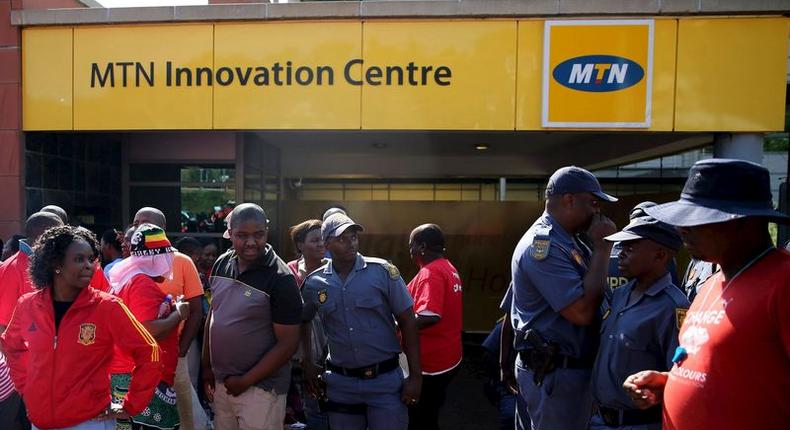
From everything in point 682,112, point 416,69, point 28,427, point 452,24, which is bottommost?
point 28,427

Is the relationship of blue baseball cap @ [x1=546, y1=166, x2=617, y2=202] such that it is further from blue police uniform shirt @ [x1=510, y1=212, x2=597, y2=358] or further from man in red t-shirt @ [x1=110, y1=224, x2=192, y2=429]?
man in red t-shirt @ [x1=110, y1=224, x2=192, y2=429]

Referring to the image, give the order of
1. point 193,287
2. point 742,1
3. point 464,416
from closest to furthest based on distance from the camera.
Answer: point 193,287
point 464,416
point 742,1

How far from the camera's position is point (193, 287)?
12.6 ft

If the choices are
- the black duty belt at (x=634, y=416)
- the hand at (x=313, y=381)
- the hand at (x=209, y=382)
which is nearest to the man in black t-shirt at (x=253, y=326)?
the hand at (x=209, y=382)

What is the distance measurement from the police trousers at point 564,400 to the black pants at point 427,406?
136 cm

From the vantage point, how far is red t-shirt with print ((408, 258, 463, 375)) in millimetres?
4016

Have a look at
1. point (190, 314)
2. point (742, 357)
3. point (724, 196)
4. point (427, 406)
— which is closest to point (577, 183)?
point (724, 196)

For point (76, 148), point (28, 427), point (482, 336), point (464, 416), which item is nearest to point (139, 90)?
point (76, 148)

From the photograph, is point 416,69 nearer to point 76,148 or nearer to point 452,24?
point 452,24

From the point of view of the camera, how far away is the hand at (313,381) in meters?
3.48

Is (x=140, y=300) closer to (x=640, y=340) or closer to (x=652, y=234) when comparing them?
(x=640, y=340)

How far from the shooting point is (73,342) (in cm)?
251

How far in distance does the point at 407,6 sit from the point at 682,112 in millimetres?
3617

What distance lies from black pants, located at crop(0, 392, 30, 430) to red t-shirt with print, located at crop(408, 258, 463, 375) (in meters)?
2.60
